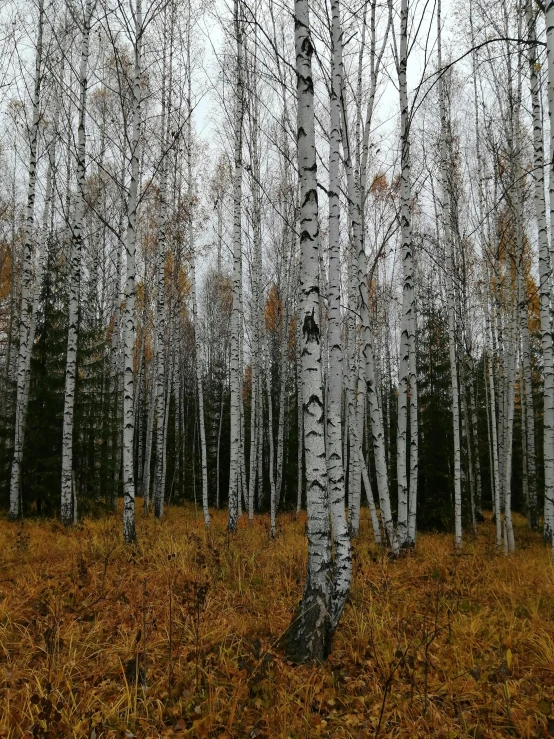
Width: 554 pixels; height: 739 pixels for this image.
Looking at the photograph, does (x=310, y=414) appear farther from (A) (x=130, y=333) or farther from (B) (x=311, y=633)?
Answer: (A) (x=130, y=333)

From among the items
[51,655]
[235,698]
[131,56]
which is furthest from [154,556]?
[131,56]

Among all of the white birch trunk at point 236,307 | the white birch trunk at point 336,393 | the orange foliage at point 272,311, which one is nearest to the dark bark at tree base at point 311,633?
the white birch trunk at point 336,393

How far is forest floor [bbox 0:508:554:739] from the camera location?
8.86 ft

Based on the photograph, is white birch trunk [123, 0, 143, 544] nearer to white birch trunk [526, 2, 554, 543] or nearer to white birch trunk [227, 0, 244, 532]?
white birch trunk [227, 0, 244, 532]

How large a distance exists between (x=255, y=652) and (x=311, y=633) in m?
0.45

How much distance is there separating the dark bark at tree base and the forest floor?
10 cm

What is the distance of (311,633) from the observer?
10.8 ft

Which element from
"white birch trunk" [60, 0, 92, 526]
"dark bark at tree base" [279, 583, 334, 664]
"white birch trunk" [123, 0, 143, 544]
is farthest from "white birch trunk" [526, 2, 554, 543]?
"white birch trunk" [60, 0, 92, 526]

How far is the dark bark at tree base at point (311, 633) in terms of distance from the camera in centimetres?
327

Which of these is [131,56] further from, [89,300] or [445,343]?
[445,343]

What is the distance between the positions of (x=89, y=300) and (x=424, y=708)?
1273 centimetres

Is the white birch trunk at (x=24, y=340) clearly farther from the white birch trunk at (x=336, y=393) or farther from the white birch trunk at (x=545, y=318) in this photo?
the white birch trunk at (x=545, y=318)

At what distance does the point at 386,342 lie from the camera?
742 inches

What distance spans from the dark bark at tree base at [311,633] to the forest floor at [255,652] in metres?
0.10
